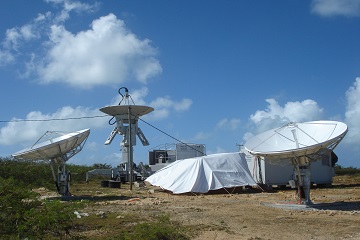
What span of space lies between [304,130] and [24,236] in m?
14.0

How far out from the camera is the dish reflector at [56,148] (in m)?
22.8

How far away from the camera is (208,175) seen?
1074 inches

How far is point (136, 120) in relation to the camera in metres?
39.1

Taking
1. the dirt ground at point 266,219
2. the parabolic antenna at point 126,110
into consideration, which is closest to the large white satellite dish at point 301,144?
the dirt ground at point 266,219

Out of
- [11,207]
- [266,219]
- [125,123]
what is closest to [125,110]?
[125,123]

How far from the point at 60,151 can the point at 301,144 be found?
12.3m

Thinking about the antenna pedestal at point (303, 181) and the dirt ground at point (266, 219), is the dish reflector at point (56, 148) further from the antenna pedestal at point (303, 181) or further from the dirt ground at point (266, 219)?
the antenna pedestal at point (303, 181)

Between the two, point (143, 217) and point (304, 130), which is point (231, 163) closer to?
point (304, 130)

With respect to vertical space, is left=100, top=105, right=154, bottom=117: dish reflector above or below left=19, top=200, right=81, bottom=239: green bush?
above

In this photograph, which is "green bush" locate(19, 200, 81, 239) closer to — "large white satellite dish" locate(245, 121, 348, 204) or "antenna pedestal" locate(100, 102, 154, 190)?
"large white satellite dish" locate(245, 121, 348, 204)

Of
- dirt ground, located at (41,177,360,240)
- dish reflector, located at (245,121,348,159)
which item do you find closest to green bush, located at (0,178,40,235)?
dirt ground, located at (41,177,360,240)

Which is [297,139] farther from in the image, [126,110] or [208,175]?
[126,110]

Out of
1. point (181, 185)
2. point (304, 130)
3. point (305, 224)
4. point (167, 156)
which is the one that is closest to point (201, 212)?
point (305, 224)

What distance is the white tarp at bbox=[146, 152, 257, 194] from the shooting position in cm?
2673
